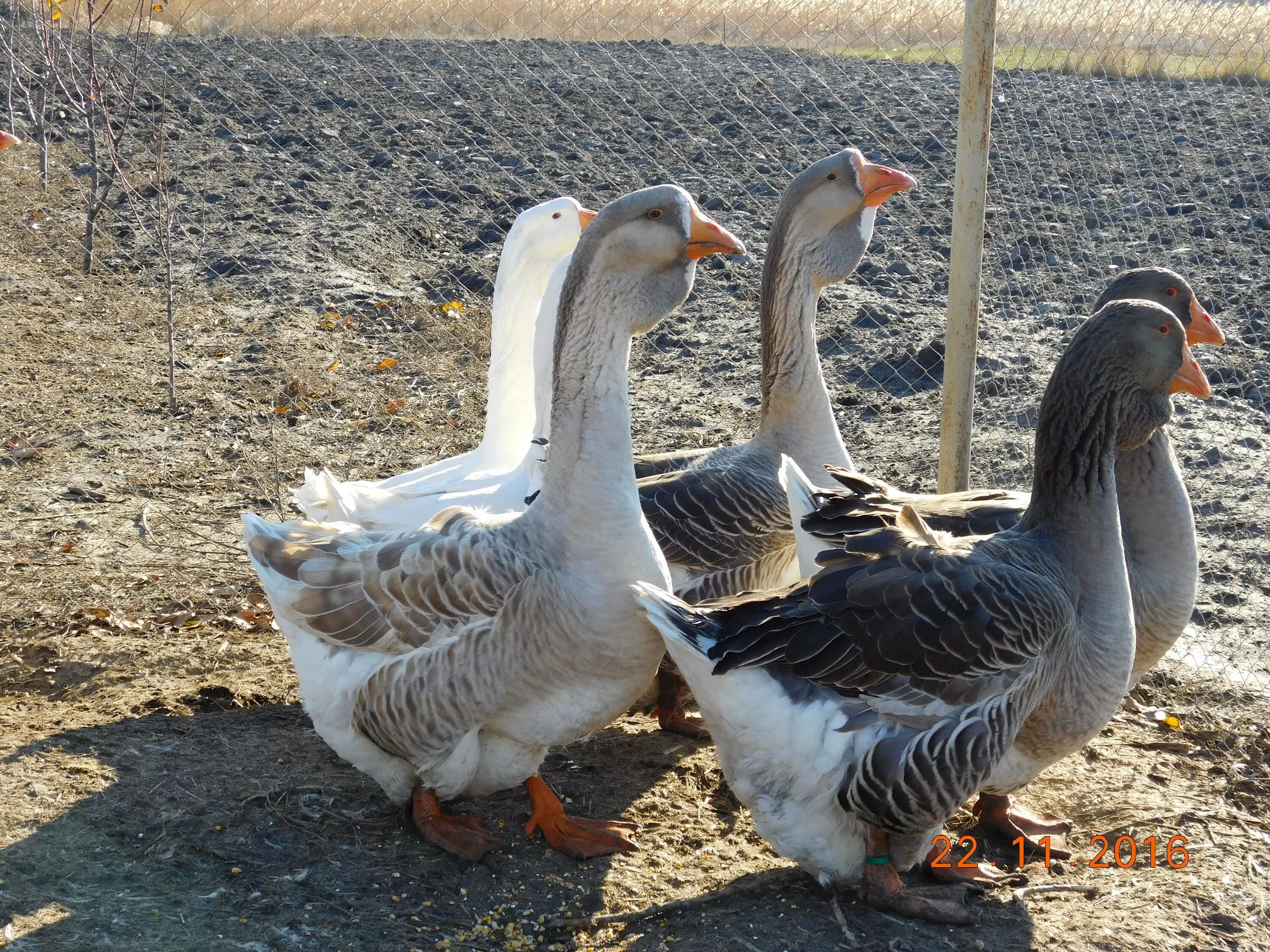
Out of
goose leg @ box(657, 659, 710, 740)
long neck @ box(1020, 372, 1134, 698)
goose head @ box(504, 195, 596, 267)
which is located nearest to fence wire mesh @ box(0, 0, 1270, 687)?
goose head @ box(504, 195, 596, 267)

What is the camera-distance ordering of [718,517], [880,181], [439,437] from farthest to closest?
1. [439,437]
2. [880,181]
3. [718,517]

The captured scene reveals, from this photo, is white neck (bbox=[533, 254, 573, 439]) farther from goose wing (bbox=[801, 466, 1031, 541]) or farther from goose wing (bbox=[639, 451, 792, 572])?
goose wing (bbox=[801, 466, 1031, 541])

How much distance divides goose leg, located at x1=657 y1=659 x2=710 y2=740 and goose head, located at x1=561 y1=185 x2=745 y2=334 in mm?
1655

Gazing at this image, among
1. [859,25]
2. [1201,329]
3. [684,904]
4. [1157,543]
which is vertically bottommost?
[684,904]

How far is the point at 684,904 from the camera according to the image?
3494 millimetres

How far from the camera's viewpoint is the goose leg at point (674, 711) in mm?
4648

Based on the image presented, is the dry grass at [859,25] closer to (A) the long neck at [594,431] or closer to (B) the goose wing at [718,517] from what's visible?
(B) the goose wing at [718,517]

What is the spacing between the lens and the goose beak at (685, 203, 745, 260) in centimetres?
358

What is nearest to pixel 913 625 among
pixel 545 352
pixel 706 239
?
pixel 706 239

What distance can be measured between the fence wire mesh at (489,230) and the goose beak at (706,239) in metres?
2.60

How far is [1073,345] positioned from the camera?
3672 mm

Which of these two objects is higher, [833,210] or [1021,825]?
[833,210]

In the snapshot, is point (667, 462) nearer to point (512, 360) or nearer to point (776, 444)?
point (776, 444)

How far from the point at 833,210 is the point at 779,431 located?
943 millimetres
